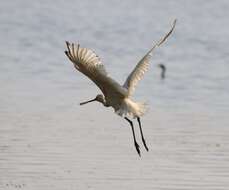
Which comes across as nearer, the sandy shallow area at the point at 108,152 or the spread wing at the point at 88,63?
the spread wing at the point at 88,63

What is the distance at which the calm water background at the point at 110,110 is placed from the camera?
10812mm

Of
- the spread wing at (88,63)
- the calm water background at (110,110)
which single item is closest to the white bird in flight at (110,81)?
the spread wing at (88,63)

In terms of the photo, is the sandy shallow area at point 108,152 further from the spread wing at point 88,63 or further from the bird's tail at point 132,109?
the spread wing at point 88,63

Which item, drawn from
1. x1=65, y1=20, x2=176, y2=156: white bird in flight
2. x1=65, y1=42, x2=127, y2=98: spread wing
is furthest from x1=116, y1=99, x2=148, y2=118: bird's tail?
x1=65, y1=42, x2=127, y2=98: spread wing

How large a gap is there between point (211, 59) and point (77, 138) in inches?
411

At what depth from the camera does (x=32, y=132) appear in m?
13.1

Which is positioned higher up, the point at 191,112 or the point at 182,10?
the point at 191,112

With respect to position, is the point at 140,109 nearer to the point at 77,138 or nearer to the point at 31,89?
the point at 77,138

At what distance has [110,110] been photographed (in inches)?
602

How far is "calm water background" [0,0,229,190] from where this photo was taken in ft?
35.5

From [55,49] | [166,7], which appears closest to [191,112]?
[55,49]

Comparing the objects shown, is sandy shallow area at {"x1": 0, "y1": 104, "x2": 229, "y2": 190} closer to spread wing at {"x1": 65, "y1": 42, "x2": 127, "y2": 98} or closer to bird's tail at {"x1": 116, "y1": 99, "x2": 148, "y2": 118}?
bird's tail at {"x1": 116, "y1": 99, "x2": 148, "y2": 118}

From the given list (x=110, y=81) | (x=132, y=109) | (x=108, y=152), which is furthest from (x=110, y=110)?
(x=110, y=81)

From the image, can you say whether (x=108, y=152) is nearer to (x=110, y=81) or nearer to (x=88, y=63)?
(x=110, y=81)
